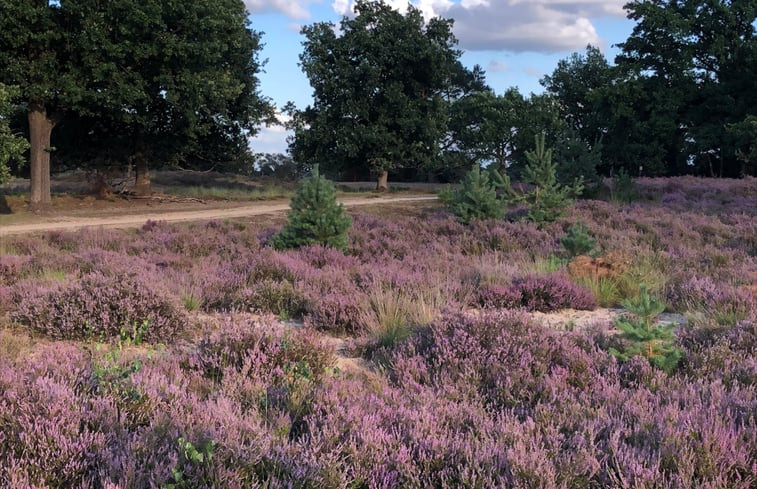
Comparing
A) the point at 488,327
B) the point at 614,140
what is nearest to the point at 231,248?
the point at 488,327

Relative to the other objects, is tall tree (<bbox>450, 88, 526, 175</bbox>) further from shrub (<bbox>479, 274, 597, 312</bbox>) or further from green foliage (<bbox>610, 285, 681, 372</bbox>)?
green foliage (<bbox>610, 285, 681, 372</bbox>)

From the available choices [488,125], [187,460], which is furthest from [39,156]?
[488,125]

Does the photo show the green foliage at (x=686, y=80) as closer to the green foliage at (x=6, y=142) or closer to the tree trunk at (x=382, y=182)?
the tree trunk at (x=382, y=182)

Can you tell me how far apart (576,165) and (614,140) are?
1037 inches

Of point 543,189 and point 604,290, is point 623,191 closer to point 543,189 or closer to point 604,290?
point 543,189

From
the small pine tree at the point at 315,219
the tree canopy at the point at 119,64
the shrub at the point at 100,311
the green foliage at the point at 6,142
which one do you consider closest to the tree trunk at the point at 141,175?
the tree canopy at the point at 119,64

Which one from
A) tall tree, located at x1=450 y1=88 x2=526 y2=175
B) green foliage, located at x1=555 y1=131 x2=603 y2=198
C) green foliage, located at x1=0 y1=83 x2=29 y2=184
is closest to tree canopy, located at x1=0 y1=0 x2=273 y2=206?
green foliage, located at x1=0 y1=83 x2=29 y2=184

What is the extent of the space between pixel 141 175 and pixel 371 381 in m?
28.7

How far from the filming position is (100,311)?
6.07 metres

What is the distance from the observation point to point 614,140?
4694 cm

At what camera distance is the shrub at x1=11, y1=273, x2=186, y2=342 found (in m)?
5.93

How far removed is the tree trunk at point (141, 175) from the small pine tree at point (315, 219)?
19952 millimetres

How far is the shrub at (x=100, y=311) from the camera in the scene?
5930mm

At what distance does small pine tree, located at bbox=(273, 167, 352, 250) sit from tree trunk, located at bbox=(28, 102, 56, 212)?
51.1 ft
